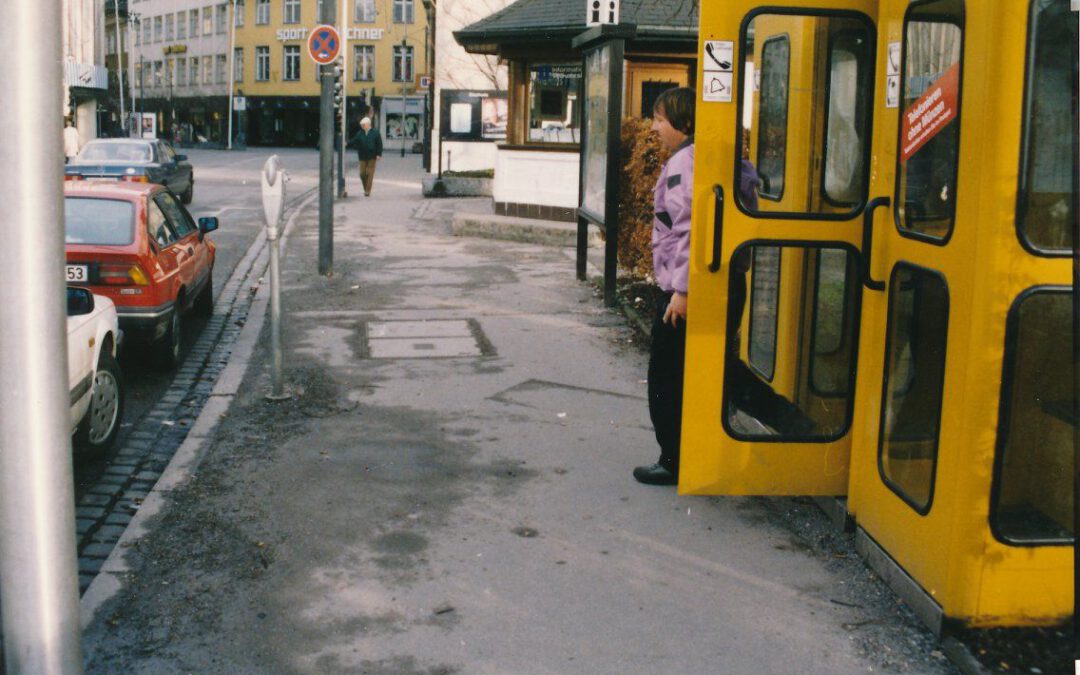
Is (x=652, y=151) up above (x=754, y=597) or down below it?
above

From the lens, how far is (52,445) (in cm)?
296

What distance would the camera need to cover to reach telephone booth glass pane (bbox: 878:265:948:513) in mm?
4277

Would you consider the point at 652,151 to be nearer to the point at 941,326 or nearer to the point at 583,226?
the point at 583,226

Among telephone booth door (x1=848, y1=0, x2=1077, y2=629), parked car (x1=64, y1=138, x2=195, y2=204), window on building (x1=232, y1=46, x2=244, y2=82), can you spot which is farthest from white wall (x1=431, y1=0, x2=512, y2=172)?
window on building (x1=232, y1=46, x2=244, y2=82)

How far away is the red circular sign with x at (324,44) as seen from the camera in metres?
15.0

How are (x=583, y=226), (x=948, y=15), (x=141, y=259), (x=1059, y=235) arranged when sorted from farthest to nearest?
(x=583, y=226)
(x=141, y=259)
(x=948, y=15)
(x=1059, y=235)

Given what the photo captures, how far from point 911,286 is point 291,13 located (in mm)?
81311

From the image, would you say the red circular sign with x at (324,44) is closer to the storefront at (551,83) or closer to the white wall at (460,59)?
the storefront at (551,83)

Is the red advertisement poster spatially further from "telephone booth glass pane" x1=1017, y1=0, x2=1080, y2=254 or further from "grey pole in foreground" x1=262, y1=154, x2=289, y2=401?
"grey pole in foreground" x1=262, y1=154, x2=289, y2=401

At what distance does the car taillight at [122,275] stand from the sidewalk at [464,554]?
1.01m

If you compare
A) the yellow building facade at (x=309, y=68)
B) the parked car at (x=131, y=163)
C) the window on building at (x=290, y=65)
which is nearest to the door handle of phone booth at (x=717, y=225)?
the parked car at (x=131, y=163)

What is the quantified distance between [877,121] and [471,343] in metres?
5.36

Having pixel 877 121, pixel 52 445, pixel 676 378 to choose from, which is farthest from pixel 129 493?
pixel 877 121

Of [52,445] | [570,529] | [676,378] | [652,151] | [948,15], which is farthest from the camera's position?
[652,151]
